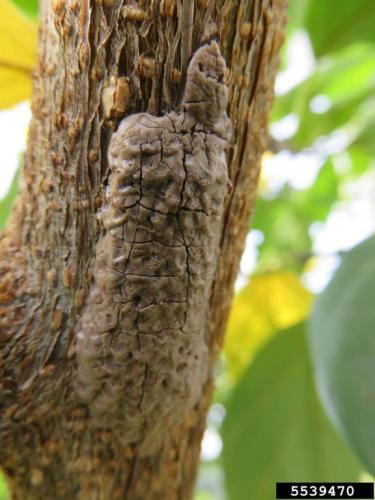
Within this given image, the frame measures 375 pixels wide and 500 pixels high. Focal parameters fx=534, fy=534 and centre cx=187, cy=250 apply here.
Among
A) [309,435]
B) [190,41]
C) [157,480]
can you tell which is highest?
[190,41]

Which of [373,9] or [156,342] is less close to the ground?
[373,9]

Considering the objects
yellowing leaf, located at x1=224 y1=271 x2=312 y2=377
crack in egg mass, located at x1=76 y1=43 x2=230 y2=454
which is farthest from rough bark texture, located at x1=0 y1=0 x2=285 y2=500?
yellowing leaf, located at x1=224 y1=271 x2=312 y2=377

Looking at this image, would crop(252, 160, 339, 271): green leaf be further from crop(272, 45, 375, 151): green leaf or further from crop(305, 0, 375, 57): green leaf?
crop(305, 0, 375, 57): green leaf

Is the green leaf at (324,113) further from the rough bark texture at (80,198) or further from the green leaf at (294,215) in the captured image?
the rough bark texture at (80,198)

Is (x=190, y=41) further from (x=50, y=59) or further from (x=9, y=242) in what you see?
(x=9, y=242)

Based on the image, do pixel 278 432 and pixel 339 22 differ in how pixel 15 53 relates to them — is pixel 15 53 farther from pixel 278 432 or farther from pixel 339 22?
pixel 278 432

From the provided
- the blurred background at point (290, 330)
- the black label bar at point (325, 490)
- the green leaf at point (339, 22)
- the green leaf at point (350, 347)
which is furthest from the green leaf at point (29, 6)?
the black label bar at point (325, 490)

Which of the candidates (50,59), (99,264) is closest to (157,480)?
(99,264)
